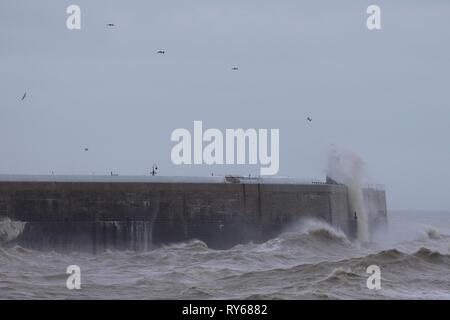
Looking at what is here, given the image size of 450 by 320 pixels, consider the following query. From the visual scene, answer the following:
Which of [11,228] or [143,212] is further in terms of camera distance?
[143,212]

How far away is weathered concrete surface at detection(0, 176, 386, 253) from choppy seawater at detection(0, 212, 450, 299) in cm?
64

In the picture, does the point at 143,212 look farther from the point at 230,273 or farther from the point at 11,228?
the point at 230,273

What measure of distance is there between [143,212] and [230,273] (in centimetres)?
790

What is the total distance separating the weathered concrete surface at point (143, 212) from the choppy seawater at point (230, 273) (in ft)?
2.09

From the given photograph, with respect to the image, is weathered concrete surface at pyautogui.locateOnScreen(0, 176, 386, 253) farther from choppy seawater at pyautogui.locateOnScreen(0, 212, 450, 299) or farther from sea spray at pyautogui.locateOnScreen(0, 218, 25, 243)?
choppy seawater at pyautogui.locateOnScreen(0, 212, 450, 299)

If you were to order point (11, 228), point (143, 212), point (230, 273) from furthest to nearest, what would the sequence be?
point (143, 212)
point (11, 228)
point (230, 273)

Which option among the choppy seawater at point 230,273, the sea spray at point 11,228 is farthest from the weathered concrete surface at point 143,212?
the choppy seawater at point 230,273

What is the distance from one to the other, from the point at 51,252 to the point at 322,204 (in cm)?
1002

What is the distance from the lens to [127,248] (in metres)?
30.3

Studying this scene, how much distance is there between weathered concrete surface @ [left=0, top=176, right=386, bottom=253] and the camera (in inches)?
1174

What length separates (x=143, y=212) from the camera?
31.2m

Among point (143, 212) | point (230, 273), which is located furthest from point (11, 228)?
point (230, 273)

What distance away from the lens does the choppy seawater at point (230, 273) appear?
2033 centimetres

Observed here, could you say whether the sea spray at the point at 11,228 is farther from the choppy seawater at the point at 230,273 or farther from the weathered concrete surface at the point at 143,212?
the choppy seawater at the point at 230,273
